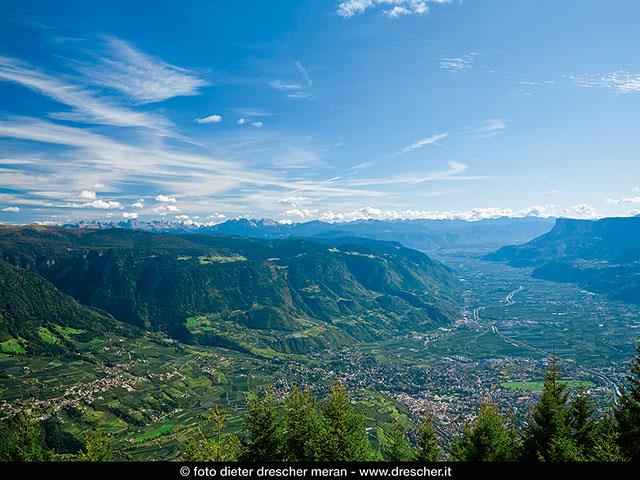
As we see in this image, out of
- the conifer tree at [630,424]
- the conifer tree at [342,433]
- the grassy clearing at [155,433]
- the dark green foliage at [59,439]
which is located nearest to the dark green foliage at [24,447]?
the conifer tree at [342,433]

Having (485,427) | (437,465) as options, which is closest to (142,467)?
(437,465)

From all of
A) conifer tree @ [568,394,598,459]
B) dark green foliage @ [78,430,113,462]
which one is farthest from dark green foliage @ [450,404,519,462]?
dark green foliage @ [78,430,113,462]

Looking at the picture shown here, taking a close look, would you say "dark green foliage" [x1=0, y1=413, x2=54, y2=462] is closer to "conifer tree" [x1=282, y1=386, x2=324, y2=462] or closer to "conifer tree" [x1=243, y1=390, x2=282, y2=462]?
"conifer tree" [x1=243, y1=390, x2=282, y2=462]

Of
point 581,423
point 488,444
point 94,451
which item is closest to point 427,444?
point 488,444

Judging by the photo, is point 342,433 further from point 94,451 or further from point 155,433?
point 155,433

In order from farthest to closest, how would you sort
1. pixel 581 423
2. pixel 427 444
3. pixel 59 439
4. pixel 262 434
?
pixel 59 439 < pixel 427 444 < pixel 262 434 < pixel 581 423
